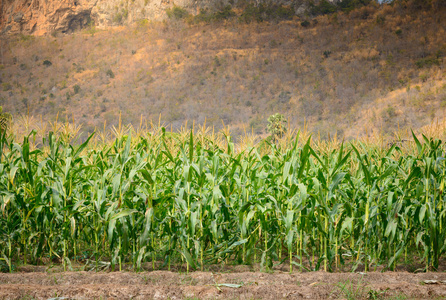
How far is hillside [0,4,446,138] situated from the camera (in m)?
47.1

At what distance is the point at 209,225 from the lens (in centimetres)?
373

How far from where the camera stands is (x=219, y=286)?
302 centimetres

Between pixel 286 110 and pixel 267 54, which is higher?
pixel 267 54

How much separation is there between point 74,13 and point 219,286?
279ft

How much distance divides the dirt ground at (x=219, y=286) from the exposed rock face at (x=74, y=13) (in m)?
79.3

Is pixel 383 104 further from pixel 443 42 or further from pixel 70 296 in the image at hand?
pixel 70 296

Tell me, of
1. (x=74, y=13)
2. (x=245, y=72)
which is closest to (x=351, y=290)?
(x=245, y=72)

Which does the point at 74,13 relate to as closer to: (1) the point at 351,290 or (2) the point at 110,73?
(2) the point at 110,73

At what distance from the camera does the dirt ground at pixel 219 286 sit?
9.11 ft

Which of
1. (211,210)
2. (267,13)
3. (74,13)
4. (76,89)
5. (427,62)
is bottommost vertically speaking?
(211,210)

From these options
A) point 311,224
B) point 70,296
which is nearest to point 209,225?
point 311,224

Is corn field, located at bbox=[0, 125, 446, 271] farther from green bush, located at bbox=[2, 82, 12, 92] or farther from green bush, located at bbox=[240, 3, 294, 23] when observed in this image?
green bush, located at bbox=[240, 3, 294, 23]

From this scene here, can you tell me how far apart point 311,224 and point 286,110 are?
154 feet

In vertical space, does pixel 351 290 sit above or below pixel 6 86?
below
